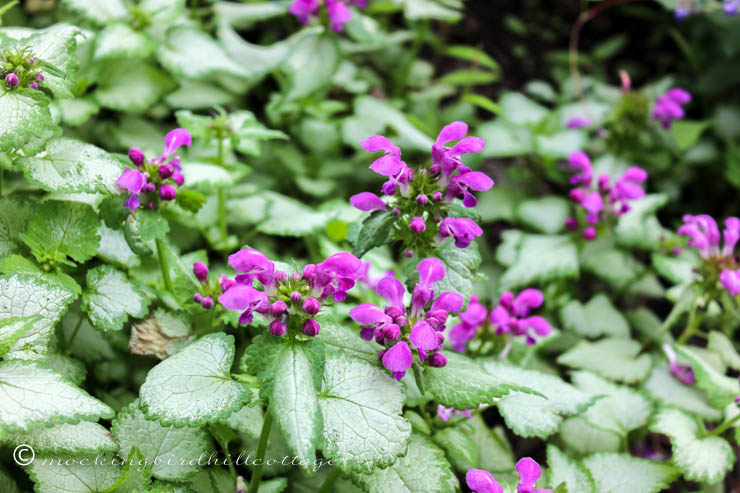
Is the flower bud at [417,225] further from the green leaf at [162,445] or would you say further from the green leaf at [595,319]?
the green leaf at [595,319]

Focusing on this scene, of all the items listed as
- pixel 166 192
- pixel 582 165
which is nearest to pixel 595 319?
pixel 582 165

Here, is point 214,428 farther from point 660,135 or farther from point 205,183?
point 660,135

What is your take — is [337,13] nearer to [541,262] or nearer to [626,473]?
[541,262]

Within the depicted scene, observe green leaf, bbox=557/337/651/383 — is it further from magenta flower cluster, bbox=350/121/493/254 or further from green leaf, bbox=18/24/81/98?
green leaf, bbox=18/24/81/98

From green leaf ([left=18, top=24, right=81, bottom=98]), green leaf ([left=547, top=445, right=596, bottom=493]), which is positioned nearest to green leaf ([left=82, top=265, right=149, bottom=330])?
green leaf ([left=18, top=24, right=81, bottom=98])

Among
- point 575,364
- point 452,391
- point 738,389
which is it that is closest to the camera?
point 452,391

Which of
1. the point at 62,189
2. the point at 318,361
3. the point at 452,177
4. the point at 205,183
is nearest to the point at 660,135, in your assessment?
the point at 452,177

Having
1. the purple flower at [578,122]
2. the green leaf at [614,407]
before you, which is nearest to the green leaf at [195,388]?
the green leaf at [614,407]
